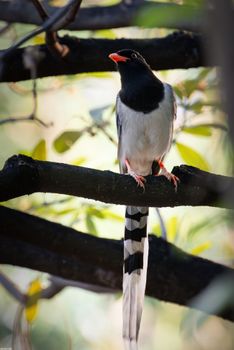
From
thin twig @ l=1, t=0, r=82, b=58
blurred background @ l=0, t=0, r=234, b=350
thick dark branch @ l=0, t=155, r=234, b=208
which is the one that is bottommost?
blurred background @ l=0, t=0, r=234, b=350

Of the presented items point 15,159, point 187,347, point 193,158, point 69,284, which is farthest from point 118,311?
point 15,159

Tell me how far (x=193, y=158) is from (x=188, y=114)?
449mm

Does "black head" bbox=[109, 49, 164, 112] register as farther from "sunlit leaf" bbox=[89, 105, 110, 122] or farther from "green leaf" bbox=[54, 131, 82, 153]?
"green leaf" bbox=[54, 131, 82, 153]

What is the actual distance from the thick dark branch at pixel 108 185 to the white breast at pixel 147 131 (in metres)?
1.09

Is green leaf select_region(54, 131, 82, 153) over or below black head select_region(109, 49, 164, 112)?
below

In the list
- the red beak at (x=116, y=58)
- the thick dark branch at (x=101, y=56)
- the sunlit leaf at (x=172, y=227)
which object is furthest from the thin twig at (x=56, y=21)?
the sunlit leaf at (x=172, y=227)

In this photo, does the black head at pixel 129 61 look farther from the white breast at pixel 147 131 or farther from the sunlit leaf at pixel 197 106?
the sunlit leaf at pixel 197 106

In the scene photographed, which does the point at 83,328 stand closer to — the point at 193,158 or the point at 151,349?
the point at 151,349

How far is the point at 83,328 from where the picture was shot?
529 centimetres

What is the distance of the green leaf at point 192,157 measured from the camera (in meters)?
3.54

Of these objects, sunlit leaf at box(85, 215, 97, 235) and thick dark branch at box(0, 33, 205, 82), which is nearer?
sunlit leaf at box(85, 215, 97, 235)

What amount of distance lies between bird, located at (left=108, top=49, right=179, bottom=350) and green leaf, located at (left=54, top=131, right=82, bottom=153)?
357 millimetres

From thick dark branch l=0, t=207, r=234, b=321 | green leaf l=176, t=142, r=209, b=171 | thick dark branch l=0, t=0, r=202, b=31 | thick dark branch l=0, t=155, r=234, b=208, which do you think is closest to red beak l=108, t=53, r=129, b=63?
thick dark branch l=0, t=0, r=202, b=31

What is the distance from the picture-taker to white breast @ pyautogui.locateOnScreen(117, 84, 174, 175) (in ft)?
12.6
